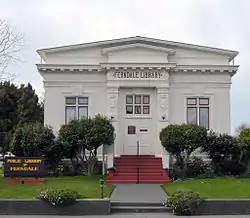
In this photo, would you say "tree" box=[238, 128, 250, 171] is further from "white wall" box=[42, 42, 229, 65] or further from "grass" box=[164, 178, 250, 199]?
"white wall" box=[42, 42, 229, 65]

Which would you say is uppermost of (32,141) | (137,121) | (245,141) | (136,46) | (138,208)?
(136,46)

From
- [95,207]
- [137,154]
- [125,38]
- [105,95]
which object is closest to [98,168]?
[137,154]

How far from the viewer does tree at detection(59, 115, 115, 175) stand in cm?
2478

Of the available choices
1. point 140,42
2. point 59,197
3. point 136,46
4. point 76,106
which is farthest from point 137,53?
point 59,197

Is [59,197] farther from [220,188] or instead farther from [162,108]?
[162,108]

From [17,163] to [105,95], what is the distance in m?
8.04

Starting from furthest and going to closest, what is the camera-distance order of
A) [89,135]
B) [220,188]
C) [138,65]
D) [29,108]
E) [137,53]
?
[29,108], [137,53], [138,65], [89,135], [220,188]

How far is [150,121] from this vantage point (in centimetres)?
2825

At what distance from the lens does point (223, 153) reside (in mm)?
26328

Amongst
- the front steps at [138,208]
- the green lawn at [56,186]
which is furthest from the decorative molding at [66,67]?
the front steps at [138,208]

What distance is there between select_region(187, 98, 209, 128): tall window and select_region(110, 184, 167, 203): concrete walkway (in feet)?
22.0

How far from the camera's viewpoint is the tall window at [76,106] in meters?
28.6

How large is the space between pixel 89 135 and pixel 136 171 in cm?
331

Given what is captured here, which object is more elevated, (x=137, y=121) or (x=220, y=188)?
(x=137, y=121)
